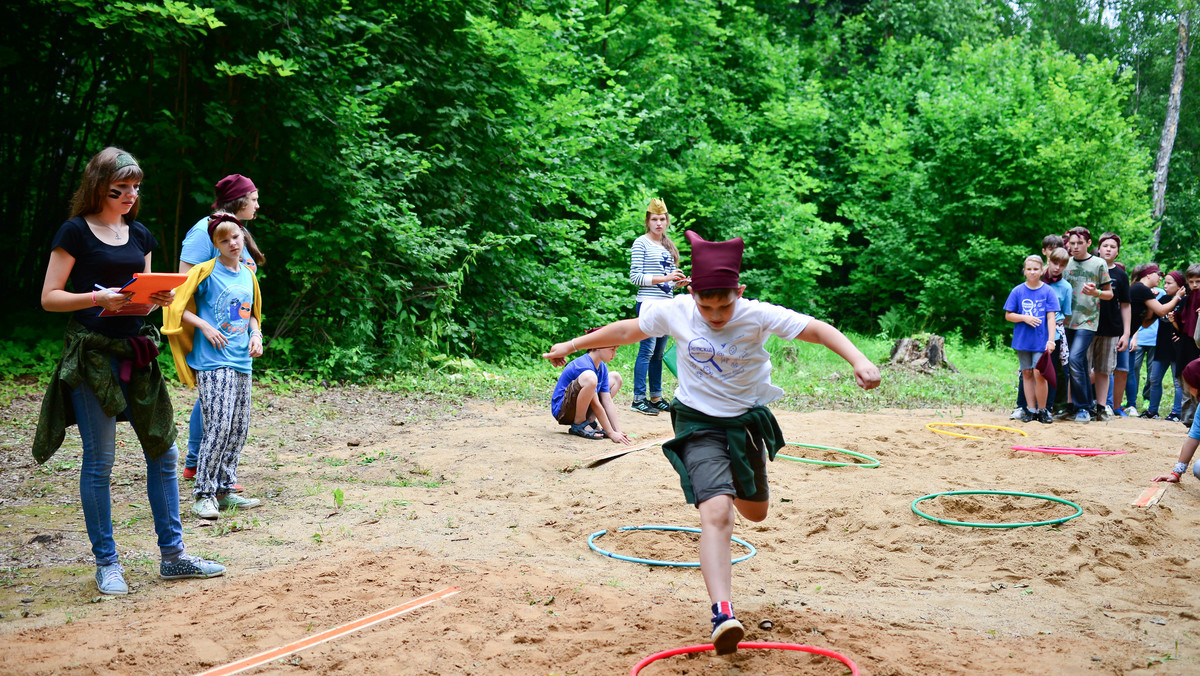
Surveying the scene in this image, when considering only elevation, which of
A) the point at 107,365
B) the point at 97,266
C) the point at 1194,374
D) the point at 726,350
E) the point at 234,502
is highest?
the point at 97,266

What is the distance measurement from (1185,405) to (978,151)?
13301 mm

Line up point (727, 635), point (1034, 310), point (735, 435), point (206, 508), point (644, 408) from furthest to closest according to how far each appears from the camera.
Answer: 1. point (644, 408)
2. point (1034, 310)
3. point (206, 508)
4. point (735, 435)
5. point (727, 635)

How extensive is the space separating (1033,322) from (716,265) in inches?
293

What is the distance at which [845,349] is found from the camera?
12.8 ft

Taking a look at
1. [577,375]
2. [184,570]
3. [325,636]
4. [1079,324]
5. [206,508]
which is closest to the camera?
[325,636]

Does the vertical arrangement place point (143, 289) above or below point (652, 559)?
above

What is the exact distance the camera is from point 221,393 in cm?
576

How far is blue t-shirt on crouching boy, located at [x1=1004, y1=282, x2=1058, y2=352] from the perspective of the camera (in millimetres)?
10086

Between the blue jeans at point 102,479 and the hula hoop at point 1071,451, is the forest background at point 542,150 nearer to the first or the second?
the blue jeans at point 102,479

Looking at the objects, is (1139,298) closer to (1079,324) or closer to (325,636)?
(1079,324)

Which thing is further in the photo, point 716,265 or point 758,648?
point 716,265

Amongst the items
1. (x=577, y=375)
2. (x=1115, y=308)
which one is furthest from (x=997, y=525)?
(x=1115, y=308)

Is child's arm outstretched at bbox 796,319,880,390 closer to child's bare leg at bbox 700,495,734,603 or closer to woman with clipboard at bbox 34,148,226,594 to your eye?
child's bare leg at bbox 700,495,734,603

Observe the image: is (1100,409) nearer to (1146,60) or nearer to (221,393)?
(221,393)
